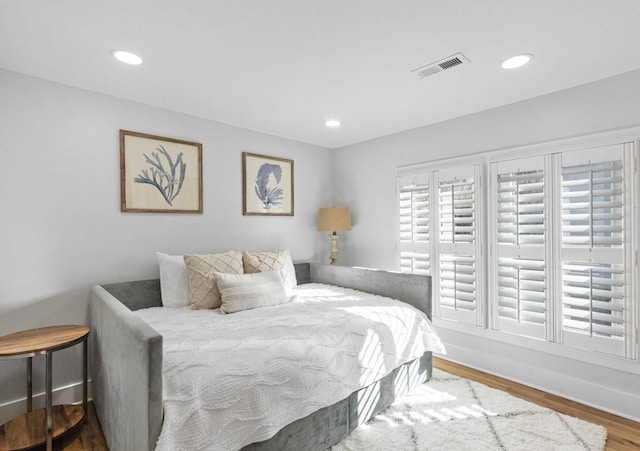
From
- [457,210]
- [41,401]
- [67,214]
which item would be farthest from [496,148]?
[41,401]

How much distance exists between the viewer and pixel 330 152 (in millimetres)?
4363

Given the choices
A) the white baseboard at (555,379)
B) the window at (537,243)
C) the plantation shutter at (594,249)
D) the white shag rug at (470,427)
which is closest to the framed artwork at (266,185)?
the window at (537,243)

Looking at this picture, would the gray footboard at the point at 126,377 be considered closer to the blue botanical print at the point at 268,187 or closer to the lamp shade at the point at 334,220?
the blue botanical print at the point at 268,187

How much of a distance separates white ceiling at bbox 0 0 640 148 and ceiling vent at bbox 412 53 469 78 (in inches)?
1.7

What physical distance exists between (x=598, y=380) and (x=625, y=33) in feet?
7.46

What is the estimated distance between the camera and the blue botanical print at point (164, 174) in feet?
9.05

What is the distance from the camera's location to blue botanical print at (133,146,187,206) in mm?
2758

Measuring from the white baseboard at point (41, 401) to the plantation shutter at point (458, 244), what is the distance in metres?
3.14

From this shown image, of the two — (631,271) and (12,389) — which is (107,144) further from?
(631,271)

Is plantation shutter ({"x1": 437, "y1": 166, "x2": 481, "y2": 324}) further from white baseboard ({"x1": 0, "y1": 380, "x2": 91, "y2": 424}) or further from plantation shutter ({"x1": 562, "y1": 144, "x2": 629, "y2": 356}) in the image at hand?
white baseboard ({"x1": 0, "y1": 380, "x2": 91, "y2": 424})

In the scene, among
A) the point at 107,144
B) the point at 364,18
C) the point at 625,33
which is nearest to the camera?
the point at 364,18

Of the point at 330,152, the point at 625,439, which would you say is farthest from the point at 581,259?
the point at 330,152

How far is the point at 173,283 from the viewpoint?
261cm

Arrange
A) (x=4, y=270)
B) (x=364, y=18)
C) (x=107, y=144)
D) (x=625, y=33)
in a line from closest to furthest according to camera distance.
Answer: (x=364, y=18), (x=625, y=33), (x=4, y=270), (x=107, y=144)
